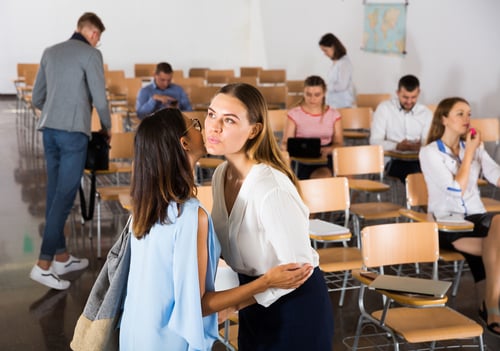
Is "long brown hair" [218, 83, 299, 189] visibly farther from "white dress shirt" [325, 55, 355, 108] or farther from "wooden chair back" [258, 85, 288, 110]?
"wooden chair back" [258, 85, 288, 110]

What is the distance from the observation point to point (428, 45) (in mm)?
9508

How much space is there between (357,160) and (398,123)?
1.00 m

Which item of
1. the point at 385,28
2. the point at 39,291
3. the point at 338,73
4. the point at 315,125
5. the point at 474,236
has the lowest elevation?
the point at 39,291

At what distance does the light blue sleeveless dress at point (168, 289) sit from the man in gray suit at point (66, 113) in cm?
299

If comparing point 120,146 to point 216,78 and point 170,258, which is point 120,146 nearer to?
point 170,258

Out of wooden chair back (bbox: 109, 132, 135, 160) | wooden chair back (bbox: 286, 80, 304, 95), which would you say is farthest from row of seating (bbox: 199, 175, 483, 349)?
wooden chair back (bbox: 286, 80, 304, 95)

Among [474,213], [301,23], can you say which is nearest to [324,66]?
[301,23]

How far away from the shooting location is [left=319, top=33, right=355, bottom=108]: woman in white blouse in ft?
29.4

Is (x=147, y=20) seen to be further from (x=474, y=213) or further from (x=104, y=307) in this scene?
(x=104, y=307)

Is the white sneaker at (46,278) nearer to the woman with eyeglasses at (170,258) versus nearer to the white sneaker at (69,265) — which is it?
the white sneaker at (69,265)

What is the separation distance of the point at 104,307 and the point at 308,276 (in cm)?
59

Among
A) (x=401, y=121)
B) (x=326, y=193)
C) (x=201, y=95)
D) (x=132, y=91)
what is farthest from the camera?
(x=132, y=91)

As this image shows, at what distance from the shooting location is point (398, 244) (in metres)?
3.59

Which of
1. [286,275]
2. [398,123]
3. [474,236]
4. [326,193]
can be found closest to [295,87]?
[398,123]
